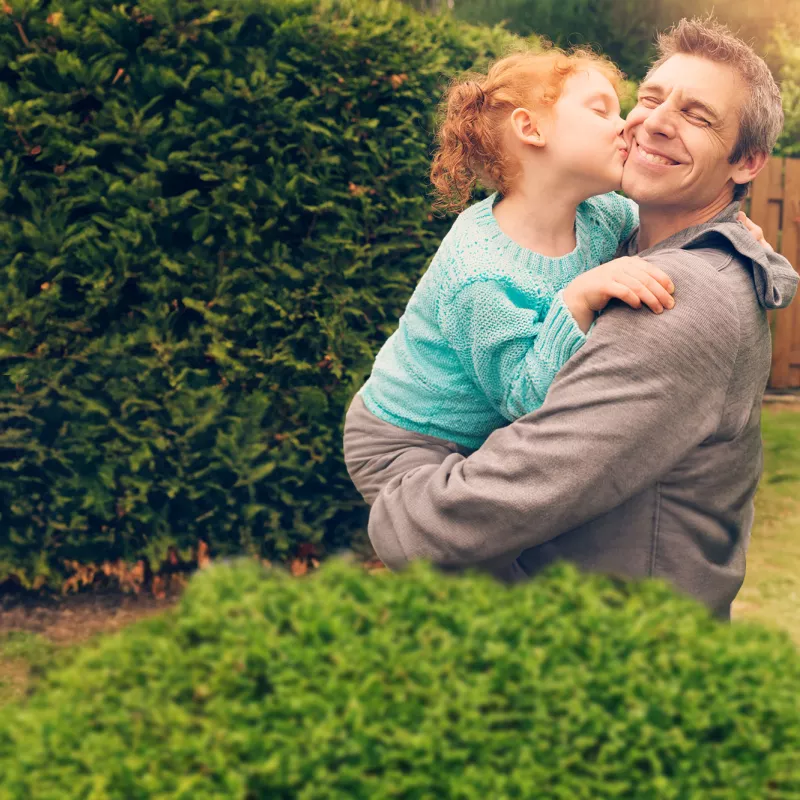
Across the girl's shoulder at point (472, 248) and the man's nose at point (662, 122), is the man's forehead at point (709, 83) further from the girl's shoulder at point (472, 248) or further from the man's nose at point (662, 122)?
the girl's shoulder at point (472, 248)

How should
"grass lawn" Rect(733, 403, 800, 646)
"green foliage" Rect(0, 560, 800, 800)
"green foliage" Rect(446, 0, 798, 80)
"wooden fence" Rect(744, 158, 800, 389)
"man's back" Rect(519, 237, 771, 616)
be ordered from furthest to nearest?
"green foliage" Rect(446, 0, 798, 80) → "wooden fence" Rect(744, 158, 800, 389) → "grass lawn" Rect(733, 403, 800, 646) → "man's back" Rect(519, 237, 771, 616) → "green foliage" Rect(0, 560, 800, 800)

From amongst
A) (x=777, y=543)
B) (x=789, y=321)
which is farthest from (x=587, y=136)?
(x=789, y=321)

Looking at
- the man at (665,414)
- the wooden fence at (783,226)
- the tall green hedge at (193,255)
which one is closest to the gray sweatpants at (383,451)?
the man at (665,414)

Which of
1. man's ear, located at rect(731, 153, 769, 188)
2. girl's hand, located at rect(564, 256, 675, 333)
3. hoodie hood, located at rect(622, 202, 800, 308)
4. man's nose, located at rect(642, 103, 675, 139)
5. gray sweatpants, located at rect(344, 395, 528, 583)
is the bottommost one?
gray sweatpants, located at rect(344, 395, 528, 583)

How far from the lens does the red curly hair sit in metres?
2.61

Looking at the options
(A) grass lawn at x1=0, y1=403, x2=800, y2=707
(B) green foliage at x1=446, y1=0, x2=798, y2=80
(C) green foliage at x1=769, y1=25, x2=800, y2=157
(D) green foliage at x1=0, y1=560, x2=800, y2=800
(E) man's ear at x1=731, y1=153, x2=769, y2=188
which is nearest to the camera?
(D) green foliage at x1=0, y1=560, x2=800, y2=800

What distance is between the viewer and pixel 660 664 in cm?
149

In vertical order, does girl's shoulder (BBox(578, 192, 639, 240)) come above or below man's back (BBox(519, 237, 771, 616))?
above

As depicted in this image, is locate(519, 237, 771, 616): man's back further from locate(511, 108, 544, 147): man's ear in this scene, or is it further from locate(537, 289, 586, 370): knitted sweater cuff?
locate(511, 108, 544, 147): man's ear

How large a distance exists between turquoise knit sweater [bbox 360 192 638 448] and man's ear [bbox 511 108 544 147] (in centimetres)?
18

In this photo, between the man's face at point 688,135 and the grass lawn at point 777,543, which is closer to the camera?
the man's face at point 688,135

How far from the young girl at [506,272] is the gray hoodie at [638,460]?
19 centimetres

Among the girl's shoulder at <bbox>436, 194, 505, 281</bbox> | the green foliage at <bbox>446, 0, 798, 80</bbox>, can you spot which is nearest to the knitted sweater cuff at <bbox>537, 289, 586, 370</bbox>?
the girl's shoulder at <bbox>436, 194, 505, 281</bbox>

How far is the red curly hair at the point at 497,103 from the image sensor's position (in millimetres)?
2605
